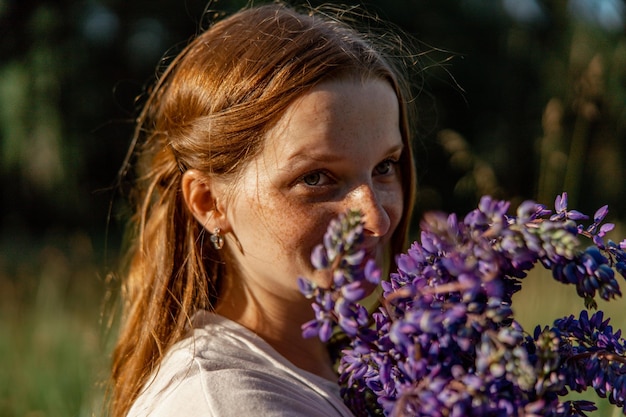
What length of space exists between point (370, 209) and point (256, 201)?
0.30 metres

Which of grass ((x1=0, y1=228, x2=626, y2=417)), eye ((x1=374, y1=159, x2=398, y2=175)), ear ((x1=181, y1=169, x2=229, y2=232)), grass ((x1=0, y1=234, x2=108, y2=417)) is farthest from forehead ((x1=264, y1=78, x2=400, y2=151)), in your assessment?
grass ((x1=0, y1=234, x2=108, y2=417))

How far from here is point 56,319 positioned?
450 cm

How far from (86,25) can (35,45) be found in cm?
181

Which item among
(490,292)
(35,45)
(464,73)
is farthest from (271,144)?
(464,73)

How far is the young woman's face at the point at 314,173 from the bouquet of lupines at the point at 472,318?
0.41 m

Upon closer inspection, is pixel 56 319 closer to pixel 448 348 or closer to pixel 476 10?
pixel 448 348

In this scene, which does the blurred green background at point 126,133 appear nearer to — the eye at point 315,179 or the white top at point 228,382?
the white top at point 228,382

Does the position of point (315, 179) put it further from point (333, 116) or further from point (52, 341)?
point (52, 341)

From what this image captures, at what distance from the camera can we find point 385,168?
186cm

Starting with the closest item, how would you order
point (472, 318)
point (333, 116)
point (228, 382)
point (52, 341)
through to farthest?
point (472, 318), point (228, 382), point (333, 116), point (52, 341)

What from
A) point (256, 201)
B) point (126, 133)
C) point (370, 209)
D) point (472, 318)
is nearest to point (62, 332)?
point (256, 201)

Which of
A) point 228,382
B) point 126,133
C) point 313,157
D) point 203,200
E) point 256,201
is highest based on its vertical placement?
point 313,157

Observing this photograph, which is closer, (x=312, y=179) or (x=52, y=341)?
→ (x=312, y=179)

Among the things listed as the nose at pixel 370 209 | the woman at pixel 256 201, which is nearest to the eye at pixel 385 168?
the woman at pixel 256 201
